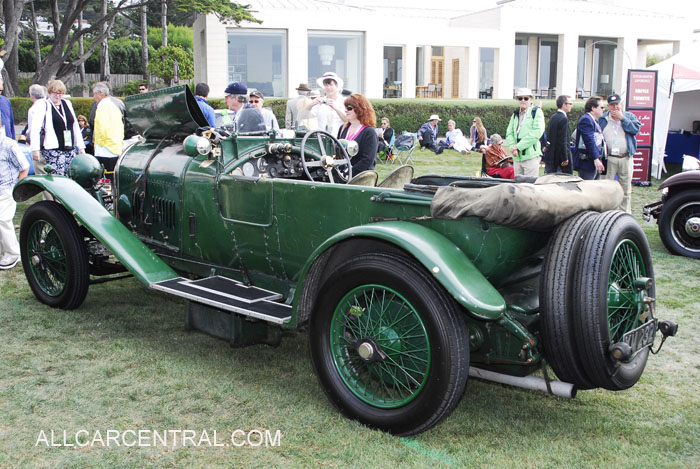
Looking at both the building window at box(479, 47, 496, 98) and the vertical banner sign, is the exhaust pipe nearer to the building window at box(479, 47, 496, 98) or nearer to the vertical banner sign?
the vertical banner sign

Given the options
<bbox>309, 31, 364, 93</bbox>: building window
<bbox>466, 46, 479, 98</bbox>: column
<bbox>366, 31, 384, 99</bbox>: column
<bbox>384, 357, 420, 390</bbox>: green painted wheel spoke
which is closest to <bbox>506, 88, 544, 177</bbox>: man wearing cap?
<bbox>384, 357, 420, 390</bbox>: green painted wheel spoke

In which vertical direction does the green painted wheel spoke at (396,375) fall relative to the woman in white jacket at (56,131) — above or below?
below

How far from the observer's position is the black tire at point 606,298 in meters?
2.69

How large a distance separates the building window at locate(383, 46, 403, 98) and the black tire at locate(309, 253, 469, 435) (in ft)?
83.1

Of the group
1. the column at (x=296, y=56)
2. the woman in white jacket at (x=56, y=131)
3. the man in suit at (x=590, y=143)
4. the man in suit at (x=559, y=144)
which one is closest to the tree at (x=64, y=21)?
the column at (x=296, y=56)

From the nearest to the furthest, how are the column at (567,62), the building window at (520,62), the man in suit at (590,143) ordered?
the man in suit at (590,143) < the column at (567,62) < the building window at (520,62)

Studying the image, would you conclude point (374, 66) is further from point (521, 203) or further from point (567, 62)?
point (521, 203)

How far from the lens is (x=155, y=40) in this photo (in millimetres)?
45031

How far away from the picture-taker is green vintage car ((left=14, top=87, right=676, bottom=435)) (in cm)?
275

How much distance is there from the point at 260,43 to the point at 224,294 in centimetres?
2187

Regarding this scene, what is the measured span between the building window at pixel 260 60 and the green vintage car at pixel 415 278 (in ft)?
67.0

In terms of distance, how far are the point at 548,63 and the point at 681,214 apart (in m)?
26.2

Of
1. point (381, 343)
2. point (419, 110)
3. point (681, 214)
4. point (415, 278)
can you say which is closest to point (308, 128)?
point (681, 214)

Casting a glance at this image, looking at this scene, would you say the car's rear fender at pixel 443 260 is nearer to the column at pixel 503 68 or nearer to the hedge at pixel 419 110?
the hedge at pixel 419 110
